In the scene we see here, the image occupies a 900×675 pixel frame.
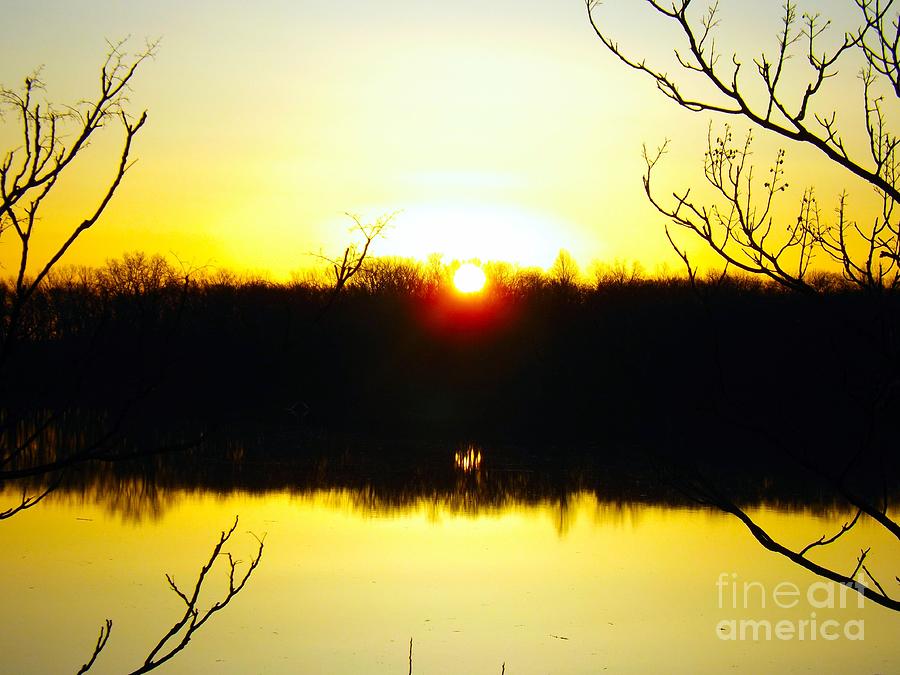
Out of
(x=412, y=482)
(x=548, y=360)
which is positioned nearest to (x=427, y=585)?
(x=412, y=482)

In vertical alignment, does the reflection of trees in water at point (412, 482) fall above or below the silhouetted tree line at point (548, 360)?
below

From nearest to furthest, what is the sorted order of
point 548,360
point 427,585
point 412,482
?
point 427,585
point 412,482
point 548,360

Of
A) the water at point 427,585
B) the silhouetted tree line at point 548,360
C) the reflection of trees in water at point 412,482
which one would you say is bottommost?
the water at point 427,585

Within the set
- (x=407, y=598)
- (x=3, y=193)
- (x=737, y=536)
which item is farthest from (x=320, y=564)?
(x=3, y=193)

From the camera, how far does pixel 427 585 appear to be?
10.3 metres

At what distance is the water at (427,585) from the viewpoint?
26.8 feet

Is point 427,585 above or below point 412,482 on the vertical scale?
below

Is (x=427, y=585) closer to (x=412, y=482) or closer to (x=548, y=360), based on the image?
(x=412, y=482)

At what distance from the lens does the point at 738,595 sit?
33.3ft

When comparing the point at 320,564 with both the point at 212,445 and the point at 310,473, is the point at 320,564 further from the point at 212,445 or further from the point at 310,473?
the point at 212,445

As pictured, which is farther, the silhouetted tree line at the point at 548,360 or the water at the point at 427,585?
the silhouetted tree line at the point at 548,360

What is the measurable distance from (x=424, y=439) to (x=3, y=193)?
70.6ft

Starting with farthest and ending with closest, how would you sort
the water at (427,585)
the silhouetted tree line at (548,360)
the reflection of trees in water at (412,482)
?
the silhouetted tree line at (548,360) < the reflection of trees in water at (412,482) < the water at (427,585)

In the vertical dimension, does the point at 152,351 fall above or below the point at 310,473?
above
